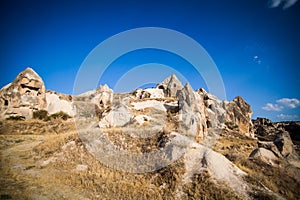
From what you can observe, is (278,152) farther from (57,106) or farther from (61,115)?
(57,106)

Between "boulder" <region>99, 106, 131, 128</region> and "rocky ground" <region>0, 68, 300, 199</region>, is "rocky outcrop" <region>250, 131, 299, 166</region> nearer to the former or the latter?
"rocky ground" <region>0, 68, 300, 199</region>

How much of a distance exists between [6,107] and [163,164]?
22.0 meters

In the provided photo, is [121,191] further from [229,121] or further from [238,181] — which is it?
→ [229,121]

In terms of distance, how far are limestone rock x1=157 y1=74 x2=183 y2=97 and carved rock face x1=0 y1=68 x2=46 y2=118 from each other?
91.7ft

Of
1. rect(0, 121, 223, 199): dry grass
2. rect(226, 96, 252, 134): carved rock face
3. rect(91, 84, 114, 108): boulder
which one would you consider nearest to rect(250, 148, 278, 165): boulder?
rect(0, 121, 223, 199): dry grass

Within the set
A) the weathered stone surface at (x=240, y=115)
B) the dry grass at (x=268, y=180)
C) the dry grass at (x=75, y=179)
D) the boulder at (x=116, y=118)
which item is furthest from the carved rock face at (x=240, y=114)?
the dry grass at (x=75, y=179)

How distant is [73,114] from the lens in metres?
27.7

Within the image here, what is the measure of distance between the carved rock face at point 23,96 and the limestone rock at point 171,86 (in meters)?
27.9

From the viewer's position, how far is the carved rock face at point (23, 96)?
21.6 m

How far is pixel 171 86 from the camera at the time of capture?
45.8 m

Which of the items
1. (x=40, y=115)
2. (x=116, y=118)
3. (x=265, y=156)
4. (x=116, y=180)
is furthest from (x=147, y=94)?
(x=116, y=180)

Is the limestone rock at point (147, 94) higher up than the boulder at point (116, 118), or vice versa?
the limestone rock at point (147, 94)

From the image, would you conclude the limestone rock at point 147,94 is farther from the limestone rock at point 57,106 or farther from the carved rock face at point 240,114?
the carved rock face at point 240,114

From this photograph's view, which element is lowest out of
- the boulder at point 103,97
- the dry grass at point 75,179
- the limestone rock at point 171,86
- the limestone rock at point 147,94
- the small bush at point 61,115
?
the dry grass at point 75,179
